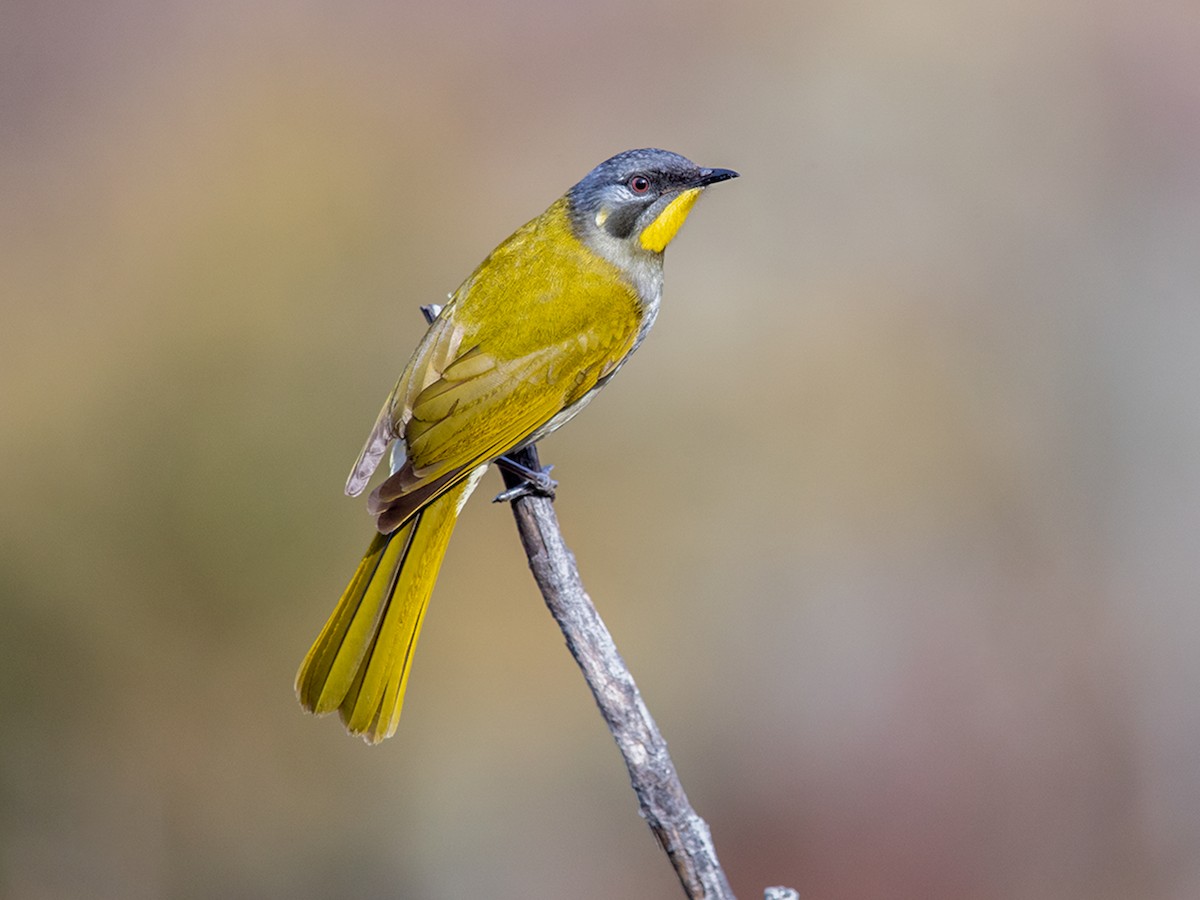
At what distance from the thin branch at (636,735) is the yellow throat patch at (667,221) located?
101cm

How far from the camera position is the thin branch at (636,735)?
7.73ft

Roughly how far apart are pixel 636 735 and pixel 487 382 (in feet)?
3.28

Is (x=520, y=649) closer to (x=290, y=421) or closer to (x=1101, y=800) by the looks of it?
(x=290, y=421)

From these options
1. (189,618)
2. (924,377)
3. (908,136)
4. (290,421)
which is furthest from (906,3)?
(189,618)

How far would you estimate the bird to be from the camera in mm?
2799

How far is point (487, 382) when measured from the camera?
3.07m

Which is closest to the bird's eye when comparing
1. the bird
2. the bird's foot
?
the bird

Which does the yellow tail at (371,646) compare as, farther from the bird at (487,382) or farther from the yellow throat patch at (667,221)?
the yellow throat patch at (667,221)

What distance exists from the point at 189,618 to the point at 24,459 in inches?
35.9

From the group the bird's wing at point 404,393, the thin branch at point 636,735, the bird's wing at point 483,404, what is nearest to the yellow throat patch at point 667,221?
the bird's wing at point 483,404

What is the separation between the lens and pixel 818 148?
18.3 feet

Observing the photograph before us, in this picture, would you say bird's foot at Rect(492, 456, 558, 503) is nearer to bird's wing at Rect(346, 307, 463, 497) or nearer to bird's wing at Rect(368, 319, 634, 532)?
bird's wing at Rect(368, 319, 634, 532)

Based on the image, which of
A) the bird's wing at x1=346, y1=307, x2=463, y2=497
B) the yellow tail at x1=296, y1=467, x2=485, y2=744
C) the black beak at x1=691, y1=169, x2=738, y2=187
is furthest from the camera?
the black beak at x1=691, y1=169, x2=738, y2=187

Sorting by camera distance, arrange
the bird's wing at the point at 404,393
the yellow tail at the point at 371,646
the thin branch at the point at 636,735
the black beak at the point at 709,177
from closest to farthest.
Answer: the thin branch at the point at 636,735, the yellow tail at the point at 371,646, the bird's wing at the point at 404,393, the black beak at the point at 709,177
